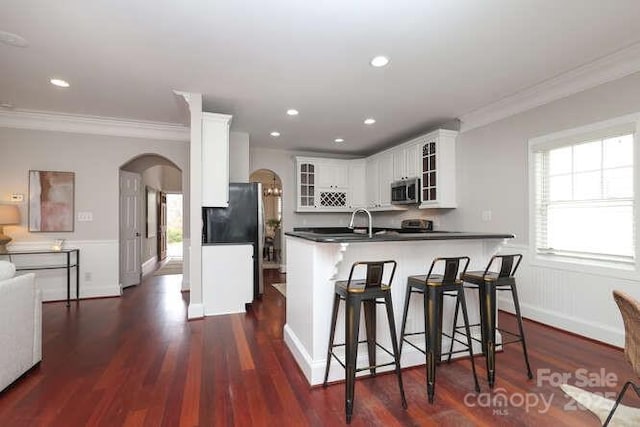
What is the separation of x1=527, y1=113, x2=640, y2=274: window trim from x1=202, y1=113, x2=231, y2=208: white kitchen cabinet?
11.7 feet

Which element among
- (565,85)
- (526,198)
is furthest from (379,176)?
(565,85)

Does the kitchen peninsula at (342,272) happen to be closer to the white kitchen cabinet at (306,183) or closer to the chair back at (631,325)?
the chair back at (631,325)

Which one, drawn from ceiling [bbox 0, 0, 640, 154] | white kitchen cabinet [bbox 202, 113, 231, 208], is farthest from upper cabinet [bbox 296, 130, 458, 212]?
white kitchen cabinet [bbox 202, 113, 231, 208]

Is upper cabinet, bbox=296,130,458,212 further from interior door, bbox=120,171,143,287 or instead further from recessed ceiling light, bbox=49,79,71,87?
recessed ceiling light, bbox=49,79,71,87

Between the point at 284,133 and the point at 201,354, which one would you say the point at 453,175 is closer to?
the point at 284,133

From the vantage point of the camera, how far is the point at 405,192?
508 centimetres

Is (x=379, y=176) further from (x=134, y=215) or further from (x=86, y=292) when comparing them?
(x=86, y=292)

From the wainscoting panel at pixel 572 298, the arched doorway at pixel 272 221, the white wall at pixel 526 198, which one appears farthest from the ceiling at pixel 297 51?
the arched doorway at pixel 272 221

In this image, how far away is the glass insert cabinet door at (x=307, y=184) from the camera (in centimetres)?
620

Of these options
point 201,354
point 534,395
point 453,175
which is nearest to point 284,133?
point 453,175

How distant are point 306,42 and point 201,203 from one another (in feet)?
6.98

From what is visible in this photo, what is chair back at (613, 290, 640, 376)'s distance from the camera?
1359 mm

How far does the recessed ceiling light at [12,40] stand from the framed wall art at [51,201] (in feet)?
7.66

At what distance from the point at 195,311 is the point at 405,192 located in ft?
11.6
